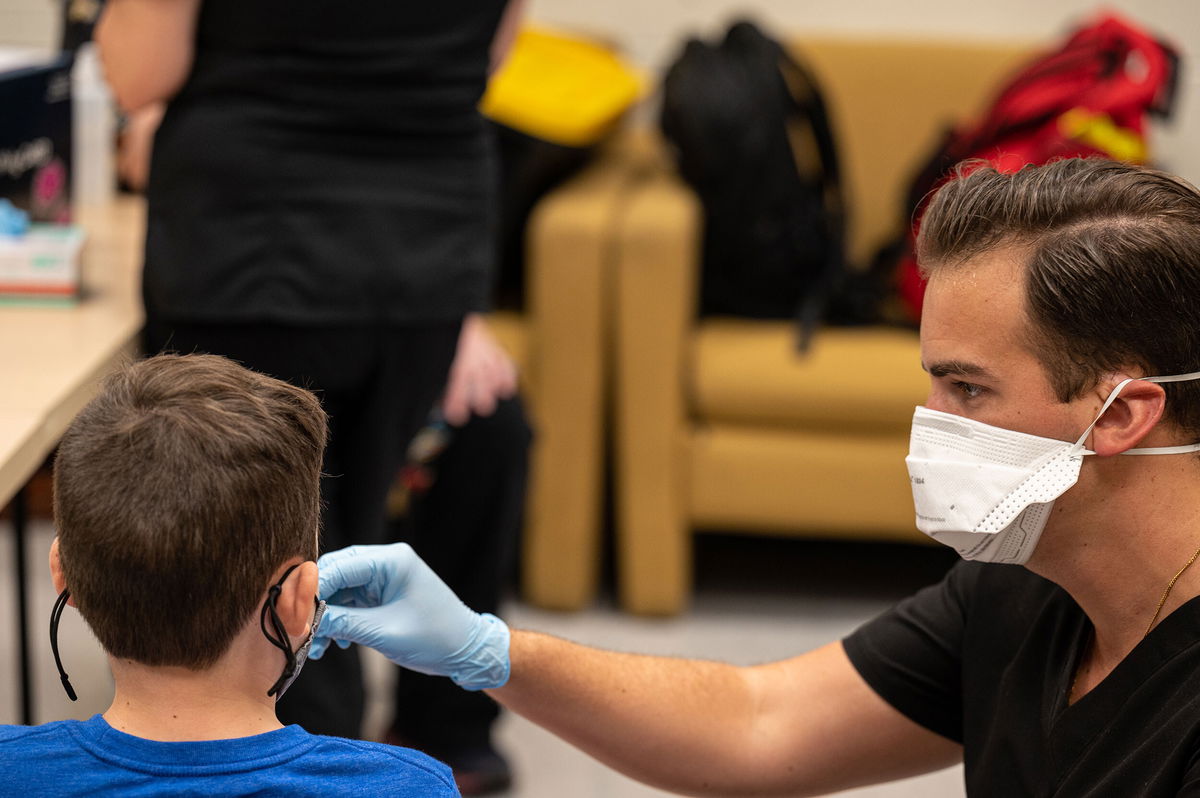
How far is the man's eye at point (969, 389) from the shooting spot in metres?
1.07

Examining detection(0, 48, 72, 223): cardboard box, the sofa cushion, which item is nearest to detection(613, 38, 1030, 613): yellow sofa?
the sofa cushion

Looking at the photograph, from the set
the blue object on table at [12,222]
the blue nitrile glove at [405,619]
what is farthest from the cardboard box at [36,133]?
the blue nitrile glove at [405,619]

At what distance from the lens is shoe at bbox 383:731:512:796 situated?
2057 millimetres

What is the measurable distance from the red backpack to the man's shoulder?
1915 mm

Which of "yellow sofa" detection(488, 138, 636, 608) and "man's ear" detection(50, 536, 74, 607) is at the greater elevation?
"man's ear" detection(50, 536, 74, 607)

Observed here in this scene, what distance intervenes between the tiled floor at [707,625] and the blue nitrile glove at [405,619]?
943 mm

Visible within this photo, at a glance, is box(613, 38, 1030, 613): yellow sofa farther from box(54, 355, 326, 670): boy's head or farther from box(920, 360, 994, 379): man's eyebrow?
box(54, 355, 326, 670): boy's head

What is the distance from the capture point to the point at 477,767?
2.07m

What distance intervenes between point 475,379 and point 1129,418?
1.06 m

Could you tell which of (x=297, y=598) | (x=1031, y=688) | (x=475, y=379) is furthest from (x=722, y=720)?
(x=475, y=379)

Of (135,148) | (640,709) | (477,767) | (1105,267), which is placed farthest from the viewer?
Result: (135,148)

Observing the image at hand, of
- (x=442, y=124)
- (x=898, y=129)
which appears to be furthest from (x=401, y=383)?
(x=898, y=129)

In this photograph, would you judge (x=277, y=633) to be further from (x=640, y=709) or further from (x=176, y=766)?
(x=640, y=709)

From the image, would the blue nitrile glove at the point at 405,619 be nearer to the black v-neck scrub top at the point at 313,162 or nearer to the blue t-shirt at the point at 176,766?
the blue t-shirt at the point at 176,766
